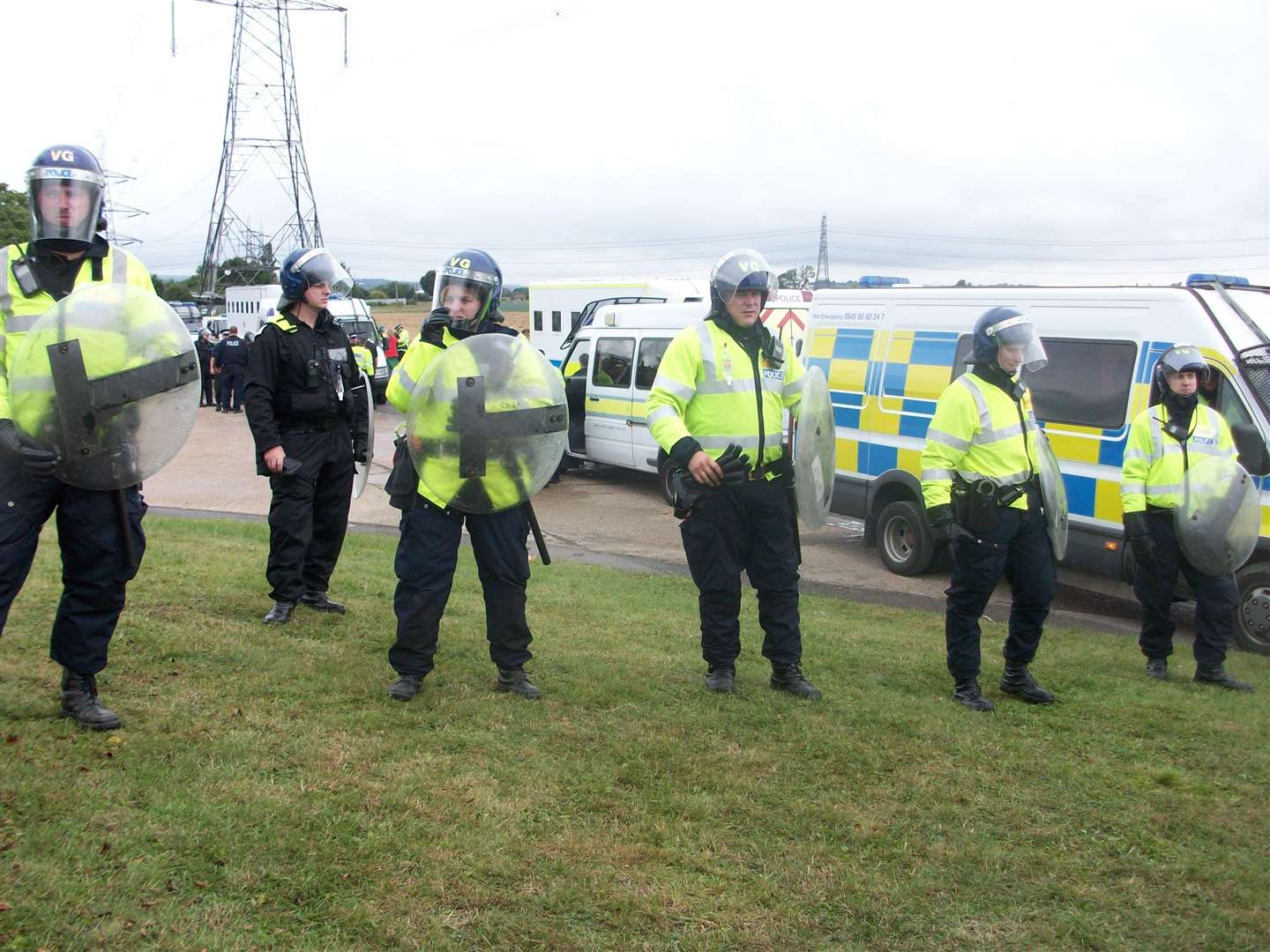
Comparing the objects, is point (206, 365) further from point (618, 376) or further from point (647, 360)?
point (647, 360)

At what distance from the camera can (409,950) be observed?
2.95 meters

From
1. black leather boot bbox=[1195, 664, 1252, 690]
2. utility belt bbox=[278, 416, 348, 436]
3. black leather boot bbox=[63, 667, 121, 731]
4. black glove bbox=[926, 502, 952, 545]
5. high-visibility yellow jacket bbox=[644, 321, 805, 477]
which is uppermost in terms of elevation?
high-visibility yellow jacket bbox=[644, 321, 805, 477]

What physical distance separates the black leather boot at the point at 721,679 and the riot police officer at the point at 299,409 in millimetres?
2263

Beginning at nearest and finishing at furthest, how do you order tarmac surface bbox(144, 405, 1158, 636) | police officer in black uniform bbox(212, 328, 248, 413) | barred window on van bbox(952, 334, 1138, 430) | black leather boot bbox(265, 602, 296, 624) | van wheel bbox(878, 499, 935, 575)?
black leather boot bbox(265, 602, 296, 624) < barred window on van bbox(952, 334, 1138, 430) < tarmac surface bbox(144, 405, 1158, 636) < van wheel bbox(878, 499, 935, 575) < police officer in black uniform bbox(212, 328, 248, 413)

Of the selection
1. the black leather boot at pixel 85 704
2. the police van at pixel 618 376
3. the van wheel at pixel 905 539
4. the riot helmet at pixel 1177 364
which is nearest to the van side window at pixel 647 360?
the police van at pixel 618 376

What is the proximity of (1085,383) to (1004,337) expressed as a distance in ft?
12.3

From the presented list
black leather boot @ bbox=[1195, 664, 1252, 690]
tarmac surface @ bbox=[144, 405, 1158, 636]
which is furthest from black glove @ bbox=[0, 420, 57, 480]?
black leather boot @ bbox=[1195, 664, 1252, 690]

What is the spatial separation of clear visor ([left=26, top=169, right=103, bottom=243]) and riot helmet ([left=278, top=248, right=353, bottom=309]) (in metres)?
2.06

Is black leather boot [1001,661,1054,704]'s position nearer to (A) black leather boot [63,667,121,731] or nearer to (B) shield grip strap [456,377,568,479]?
(B) shield grip strap [456,377,568,479]

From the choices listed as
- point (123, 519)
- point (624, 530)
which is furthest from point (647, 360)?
point (123, 519)

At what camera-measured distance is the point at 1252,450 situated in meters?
7.94

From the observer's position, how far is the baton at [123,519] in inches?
162

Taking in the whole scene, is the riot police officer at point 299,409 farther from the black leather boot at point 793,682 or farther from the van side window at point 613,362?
the van side window at point 613,362

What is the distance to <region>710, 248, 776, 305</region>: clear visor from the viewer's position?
5266mm
